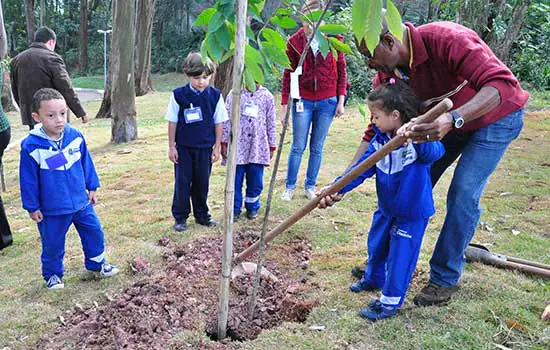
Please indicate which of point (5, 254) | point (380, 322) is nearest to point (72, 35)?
point (5, 254)

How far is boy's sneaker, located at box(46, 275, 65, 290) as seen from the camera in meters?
3.38

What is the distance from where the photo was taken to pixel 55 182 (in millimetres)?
3232

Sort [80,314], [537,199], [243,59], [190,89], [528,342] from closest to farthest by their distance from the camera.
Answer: [243,59], [528,342], [80,314], [190,89], [537,199]

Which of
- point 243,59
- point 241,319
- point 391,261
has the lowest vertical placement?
point 241,319

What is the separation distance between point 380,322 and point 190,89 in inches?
99.7

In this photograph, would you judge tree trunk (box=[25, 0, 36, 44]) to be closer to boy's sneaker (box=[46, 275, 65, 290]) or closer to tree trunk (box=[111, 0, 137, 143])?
tree trunk (box=[111, 0, 137, 143])

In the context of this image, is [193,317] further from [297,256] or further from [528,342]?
[528,342]

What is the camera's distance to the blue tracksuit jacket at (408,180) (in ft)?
8.55

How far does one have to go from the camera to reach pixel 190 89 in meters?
4.22

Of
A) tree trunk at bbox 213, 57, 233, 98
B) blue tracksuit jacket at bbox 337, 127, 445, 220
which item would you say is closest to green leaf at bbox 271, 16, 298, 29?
blue tracksuit jacket at bbox 337, 127, 445, 220

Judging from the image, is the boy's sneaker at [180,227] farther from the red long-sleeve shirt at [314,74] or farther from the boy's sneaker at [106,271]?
the red long-sleeve shirt at [314,74]

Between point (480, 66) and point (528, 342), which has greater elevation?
point (480, 66)

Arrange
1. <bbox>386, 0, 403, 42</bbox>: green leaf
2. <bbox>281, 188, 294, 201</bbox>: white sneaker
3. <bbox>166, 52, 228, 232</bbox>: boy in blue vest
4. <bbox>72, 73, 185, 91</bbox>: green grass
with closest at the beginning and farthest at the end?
<bbox>386, 0, 403, 42</bbox>: green leaf
<bbox>166, 52, 228, 232</bbox>: boy in blue vest
<bbox>281, 188, 294, 201</bbox>: white sneaker
<bbox>72, 73, 185, 91</bbox>: green grass

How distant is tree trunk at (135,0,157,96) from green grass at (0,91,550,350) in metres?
10.5
